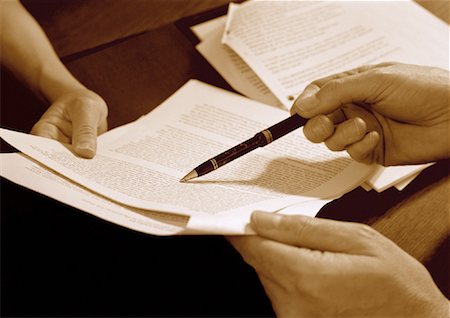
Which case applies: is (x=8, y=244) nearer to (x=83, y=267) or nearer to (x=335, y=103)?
(x=83, y=267)

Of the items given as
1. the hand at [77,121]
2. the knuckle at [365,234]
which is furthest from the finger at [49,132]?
the knuckle at [365,234]

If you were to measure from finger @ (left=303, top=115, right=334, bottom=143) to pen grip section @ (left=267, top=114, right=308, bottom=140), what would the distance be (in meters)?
0.01

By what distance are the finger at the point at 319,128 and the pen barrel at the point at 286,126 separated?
0.01 metres

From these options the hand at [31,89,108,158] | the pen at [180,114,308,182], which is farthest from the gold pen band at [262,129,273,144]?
the hand at [31,89,108,158]

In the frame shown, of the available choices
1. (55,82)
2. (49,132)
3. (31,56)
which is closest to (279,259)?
(49,132)

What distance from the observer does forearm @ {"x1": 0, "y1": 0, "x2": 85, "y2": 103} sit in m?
0.79

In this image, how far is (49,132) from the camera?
2.24 feet

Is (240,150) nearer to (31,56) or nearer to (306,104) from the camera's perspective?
(306,104)

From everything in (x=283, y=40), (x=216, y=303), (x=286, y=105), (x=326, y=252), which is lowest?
(x=216, y=303)

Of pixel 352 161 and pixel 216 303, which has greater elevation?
pixel 352 161

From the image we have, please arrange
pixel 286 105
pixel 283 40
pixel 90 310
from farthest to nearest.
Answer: pixel 283 40
pixel 286 105
pixel 90 310

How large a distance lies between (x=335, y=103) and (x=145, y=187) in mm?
307

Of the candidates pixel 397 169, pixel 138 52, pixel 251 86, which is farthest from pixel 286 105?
pixel 138 52

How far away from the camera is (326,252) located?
471mm
